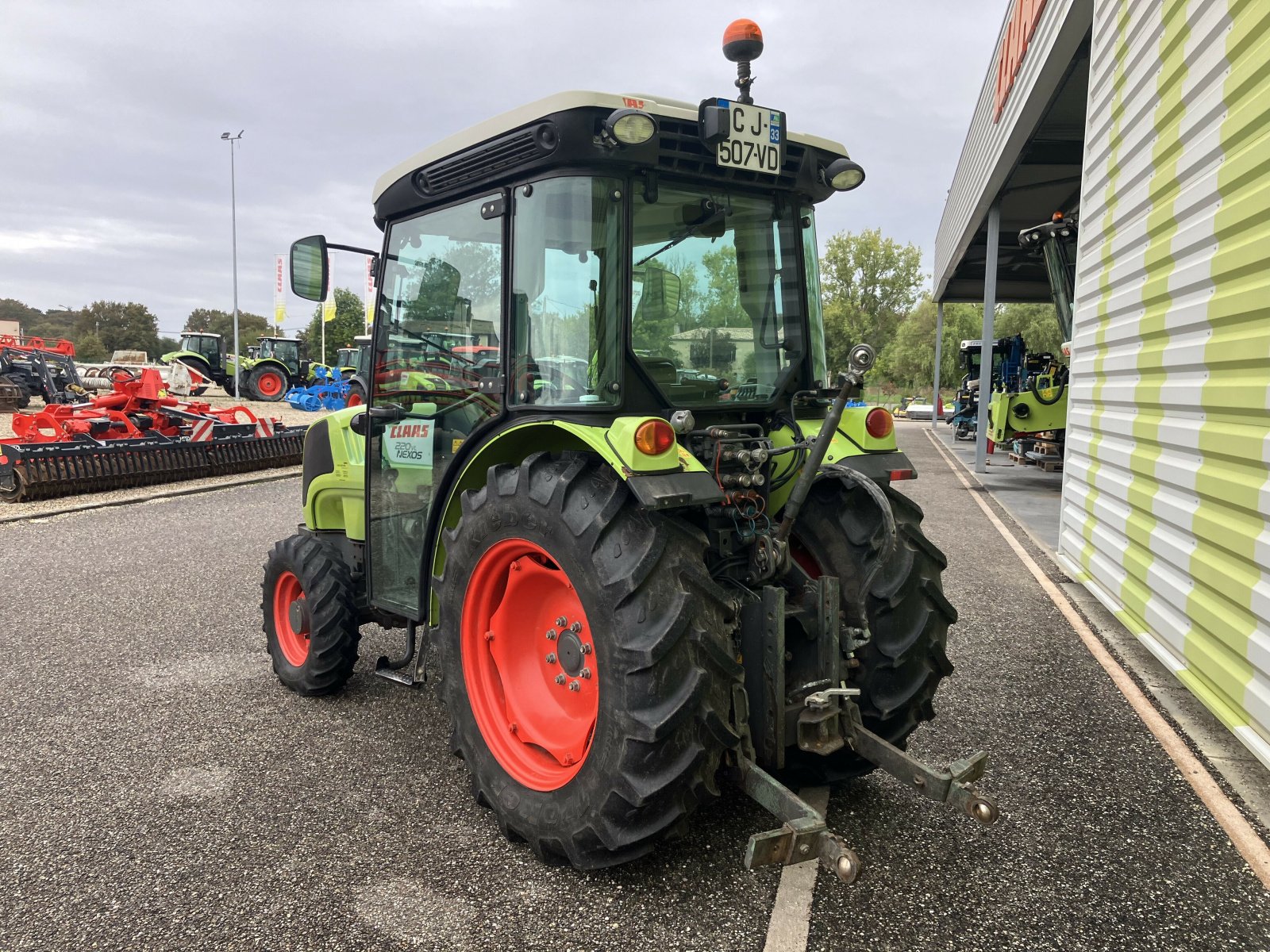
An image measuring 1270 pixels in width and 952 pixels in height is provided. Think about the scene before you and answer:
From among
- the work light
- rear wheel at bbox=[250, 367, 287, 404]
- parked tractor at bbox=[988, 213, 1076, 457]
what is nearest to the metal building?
the work light

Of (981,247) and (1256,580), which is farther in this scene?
(981,247)

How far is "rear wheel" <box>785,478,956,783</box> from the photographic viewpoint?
271cm

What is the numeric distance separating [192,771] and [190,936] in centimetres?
109

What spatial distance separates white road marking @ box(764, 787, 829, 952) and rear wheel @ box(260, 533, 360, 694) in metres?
2.23

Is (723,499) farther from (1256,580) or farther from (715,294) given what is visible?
(1256,580)

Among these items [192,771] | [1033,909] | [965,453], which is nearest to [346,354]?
[965,453]

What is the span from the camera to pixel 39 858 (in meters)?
2.55

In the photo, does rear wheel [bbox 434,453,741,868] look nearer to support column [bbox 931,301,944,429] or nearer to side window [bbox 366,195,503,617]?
side window [bbox 366,195,503,617]

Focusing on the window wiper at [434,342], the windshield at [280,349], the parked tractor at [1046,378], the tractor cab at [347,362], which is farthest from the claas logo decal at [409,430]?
the windshield at [280,349]

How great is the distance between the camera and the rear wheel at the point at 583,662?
7.25 ft

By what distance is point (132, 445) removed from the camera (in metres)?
10.4

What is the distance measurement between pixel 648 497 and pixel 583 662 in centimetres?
64

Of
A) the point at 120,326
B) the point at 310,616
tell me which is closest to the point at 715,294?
the point at 310,616

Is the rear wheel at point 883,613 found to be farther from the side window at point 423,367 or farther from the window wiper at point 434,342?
the window wiper at point 434,342
